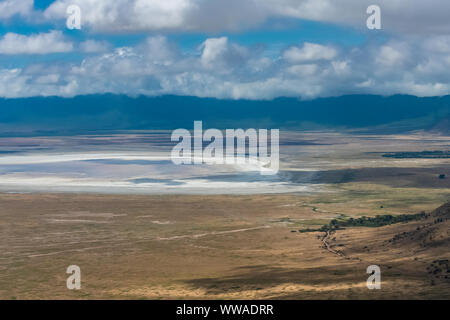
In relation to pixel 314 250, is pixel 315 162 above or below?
above

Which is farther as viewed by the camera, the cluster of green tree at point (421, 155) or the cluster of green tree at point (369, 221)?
the cluster of green tree at point (421, 155)

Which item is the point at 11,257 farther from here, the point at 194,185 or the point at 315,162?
the point at 315,162

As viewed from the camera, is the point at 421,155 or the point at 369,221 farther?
the point at 421,155

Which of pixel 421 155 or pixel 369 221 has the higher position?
pixel 421 155

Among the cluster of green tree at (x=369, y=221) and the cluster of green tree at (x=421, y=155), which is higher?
the cluster of green tree at (x=421, y=155)

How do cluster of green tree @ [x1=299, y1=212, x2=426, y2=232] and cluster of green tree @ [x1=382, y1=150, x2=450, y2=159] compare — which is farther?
cluster of green tree @ [x1=382, y1=150, x2=450, y2=159]

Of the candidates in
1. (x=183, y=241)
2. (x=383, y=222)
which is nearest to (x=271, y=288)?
(x=183, y=241)
